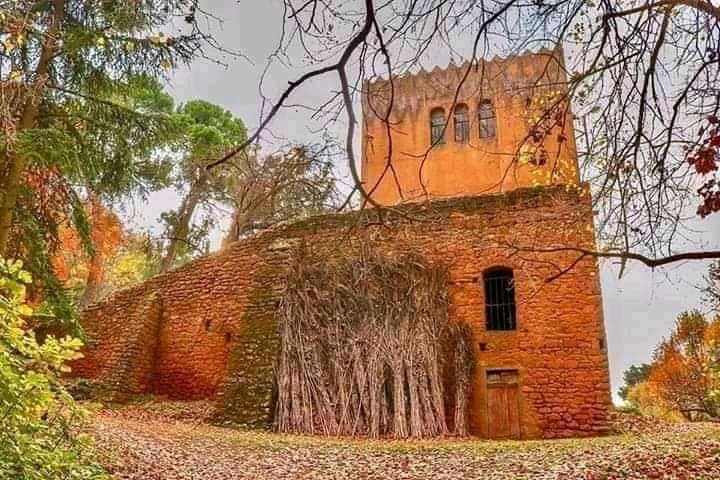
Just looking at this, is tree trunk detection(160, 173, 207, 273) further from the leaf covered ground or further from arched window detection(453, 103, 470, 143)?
the leaf covered ground

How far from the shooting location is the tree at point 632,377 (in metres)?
38.8

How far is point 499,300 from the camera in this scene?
1230 cm

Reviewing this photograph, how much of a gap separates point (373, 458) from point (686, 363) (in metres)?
19.8

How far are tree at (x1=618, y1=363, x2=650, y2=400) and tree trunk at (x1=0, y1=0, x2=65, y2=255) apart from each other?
1522 inches

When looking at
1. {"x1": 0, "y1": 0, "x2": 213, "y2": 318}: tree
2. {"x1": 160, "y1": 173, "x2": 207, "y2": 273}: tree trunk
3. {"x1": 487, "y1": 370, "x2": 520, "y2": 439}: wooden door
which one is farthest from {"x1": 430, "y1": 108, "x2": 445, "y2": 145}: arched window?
{"x1": 0, "y1": 0, "x2": 213, "y2": 318}: tree

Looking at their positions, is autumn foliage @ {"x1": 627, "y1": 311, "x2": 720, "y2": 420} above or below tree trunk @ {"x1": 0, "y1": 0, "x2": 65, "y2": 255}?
below

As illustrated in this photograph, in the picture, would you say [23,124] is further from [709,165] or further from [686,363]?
[686,363]

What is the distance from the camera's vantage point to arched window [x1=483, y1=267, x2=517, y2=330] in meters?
12.1

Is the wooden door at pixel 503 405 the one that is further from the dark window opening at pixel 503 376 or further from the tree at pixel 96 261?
the tree at pixel 96 261

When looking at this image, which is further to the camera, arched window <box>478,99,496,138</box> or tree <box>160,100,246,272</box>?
tree <box>160,100,246,272</box>

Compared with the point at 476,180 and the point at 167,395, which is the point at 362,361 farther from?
the point at 476,180

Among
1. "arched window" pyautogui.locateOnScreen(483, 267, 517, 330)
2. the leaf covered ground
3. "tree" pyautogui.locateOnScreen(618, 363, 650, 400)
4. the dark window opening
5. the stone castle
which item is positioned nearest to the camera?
the leaf covered ground

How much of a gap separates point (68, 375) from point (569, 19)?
15.3 metres

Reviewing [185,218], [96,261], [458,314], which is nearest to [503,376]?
[458,314]
